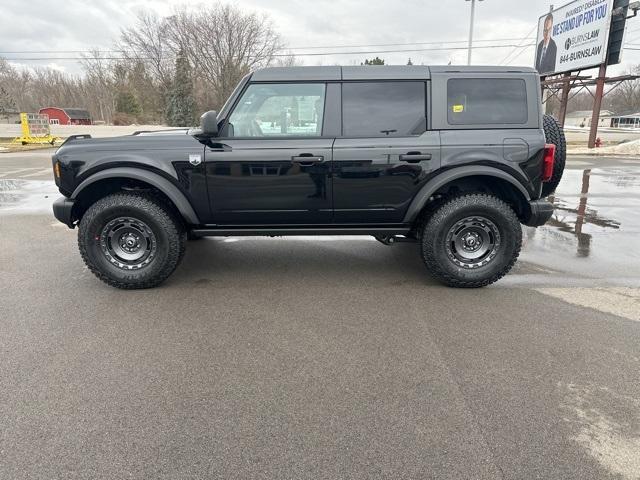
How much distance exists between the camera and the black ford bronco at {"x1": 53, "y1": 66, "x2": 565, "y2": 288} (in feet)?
13.4

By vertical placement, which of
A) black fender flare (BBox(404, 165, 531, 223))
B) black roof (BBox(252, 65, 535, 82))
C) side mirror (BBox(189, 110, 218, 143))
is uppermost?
black roof (BBox(252, 65, 535, 82))

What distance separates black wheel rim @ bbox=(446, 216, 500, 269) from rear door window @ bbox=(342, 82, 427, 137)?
39.3 inches

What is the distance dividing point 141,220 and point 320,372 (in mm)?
2363

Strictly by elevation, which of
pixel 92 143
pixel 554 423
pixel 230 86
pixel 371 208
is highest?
pixel 230 86

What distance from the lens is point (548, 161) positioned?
162 inches

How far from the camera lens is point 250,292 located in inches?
167

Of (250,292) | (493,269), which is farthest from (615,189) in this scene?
(250,292)

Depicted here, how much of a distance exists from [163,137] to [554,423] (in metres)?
3.85

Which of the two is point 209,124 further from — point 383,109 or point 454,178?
point 454,178

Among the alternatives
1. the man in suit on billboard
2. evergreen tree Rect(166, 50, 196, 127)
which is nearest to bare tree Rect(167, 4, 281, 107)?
evergreen tree Rect(166, 50, 196, 127)

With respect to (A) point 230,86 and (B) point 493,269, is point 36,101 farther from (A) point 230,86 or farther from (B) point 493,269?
(B) point 493,269

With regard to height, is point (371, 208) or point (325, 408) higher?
point (371, 208)

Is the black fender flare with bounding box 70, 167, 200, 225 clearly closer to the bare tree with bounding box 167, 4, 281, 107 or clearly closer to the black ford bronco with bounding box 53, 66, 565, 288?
the black ford bronco with bounding box 53, 66, 565, 288

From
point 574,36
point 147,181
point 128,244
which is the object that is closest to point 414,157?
point 147,181
